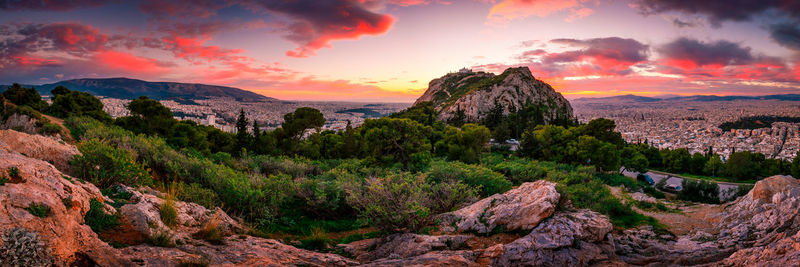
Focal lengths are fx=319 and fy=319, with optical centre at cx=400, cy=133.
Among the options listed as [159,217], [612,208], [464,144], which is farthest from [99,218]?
[464,144]

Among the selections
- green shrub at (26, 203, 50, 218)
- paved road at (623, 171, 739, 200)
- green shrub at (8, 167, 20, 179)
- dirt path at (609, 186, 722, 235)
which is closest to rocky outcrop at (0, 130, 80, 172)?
green shrub at (8, 167, 20, 179)

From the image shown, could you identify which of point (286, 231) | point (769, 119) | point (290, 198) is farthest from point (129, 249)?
point (769, 119)

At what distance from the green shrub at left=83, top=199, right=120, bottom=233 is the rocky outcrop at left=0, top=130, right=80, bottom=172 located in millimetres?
3239

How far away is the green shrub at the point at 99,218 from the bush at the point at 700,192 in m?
33.7

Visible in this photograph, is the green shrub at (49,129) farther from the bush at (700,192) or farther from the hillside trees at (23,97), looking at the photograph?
the bush at (700,192)

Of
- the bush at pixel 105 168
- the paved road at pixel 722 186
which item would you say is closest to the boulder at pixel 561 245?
the bush at pixel 105 168

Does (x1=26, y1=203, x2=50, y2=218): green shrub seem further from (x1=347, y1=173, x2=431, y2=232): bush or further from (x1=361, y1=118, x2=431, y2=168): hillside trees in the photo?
(x1=361, y1=118, x2=431, y2=168): hillside trees

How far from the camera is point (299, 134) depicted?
3453 cm

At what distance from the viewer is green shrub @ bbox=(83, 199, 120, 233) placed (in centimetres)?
471

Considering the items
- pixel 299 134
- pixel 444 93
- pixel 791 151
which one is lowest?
pixel 791 151

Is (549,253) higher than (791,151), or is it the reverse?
(549,253)

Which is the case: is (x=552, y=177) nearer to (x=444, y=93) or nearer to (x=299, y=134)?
(x=299, y=134)

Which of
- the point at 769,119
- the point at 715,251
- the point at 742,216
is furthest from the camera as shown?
the point at 769,119

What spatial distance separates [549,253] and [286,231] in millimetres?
6670
